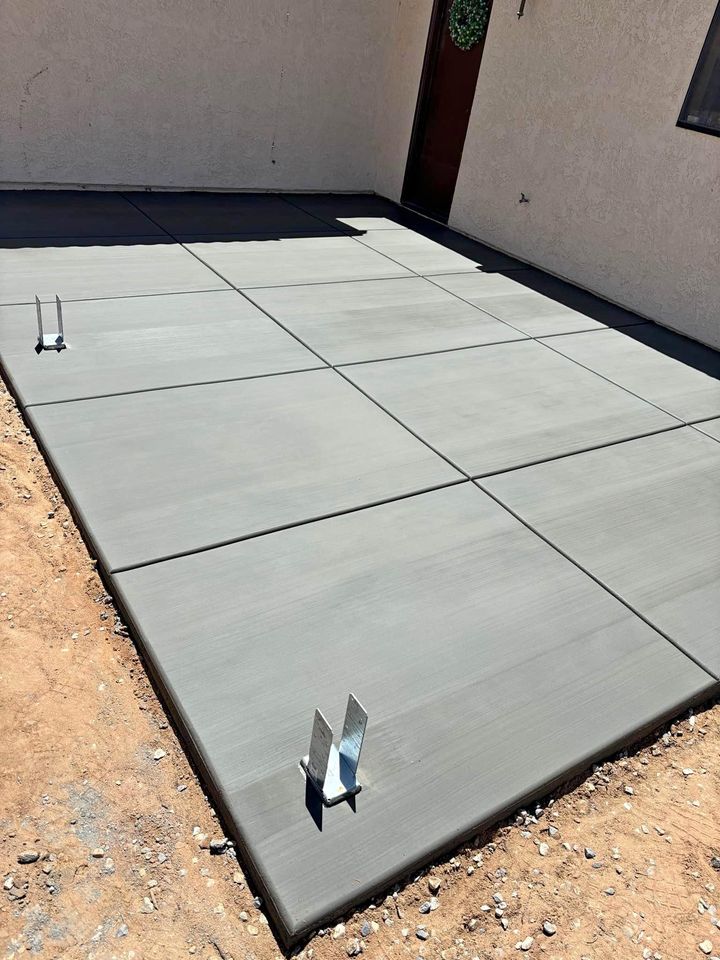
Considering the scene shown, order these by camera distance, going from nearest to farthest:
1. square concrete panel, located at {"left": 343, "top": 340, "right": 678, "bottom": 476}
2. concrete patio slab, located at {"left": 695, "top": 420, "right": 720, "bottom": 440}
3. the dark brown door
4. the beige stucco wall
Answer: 1. square concrete panel, located at {"left": 343, "top": 340, "right": 678, "bottom": 476}
2. concrete patio slab, located at {"left": 695, "top": 420, "right": 720, "bottom": 440}
3. the beige stucco wall
4. the dark brown door

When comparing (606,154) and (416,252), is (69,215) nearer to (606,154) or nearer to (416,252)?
(416,252)

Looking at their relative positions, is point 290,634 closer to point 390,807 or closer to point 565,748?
point 390,807

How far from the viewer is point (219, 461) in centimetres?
400

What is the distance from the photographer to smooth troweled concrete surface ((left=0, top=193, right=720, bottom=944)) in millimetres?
2564

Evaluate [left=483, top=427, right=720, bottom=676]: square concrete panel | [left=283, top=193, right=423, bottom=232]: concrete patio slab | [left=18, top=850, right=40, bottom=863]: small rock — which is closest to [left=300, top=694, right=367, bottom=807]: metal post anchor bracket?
[left=18, top=850, right=40, bottom=863]: small rock

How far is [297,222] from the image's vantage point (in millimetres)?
8609

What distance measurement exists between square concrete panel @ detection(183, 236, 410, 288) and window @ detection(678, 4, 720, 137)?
111 inches

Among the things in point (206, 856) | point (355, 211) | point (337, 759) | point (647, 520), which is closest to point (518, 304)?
point (355, 211)

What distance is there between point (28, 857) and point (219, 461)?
85.7 inches

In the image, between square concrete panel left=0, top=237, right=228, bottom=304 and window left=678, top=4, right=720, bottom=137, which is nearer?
square concrete panel left=0, top=237, right=228, bottom=304

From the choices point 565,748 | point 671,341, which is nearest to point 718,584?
point 565,748

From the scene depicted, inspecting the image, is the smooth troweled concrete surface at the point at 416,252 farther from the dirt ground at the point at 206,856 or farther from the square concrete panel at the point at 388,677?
the dirt ground at the point at 206,856

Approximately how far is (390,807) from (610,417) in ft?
11.5

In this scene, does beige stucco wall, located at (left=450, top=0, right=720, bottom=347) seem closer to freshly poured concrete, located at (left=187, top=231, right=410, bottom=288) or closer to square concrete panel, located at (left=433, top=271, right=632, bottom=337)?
square concrete panel, located at (left=433, top=271, right=632, bottom=337)
